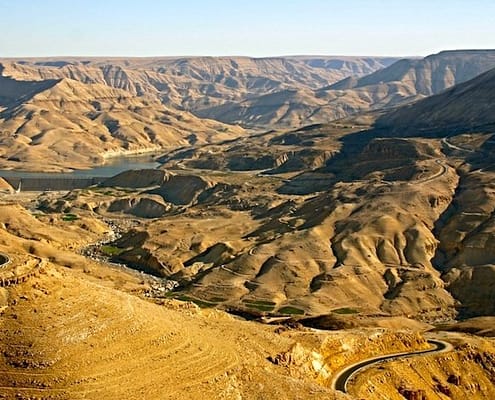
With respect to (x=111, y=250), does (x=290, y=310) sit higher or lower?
higher

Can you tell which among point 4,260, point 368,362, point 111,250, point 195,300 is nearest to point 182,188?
point 111,250

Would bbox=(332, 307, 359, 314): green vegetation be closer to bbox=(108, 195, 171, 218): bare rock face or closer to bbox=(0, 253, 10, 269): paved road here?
bbox=(0, 253, 10, 269): paved road

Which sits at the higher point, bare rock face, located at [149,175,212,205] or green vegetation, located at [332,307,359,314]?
green vegetation, located at [332,307,359,314]

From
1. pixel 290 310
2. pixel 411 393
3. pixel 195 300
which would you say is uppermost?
pixel 411 393

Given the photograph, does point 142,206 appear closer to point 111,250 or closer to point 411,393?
point 111,250

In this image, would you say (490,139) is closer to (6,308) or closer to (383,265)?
(383,265)

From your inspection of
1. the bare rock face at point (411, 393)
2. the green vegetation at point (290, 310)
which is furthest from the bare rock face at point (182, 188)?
the bare rock face at point (411, 393)

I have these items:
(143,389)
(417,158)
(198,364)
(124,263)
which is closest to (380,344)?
(198,364)

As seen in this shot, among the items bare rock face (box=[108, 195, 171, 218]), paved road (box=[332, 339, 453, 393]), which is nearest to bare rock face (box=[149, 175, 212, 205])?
bare rock face (box=[108, 195, 171, 218])
